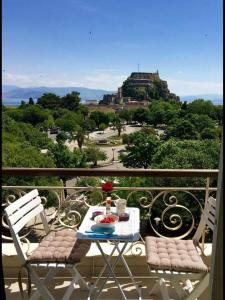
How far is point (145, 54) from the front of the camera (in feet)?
211

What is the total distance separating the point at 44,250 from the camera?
7.04ft

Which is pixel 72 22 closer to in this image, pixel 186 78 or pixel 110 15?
pixel 110 15

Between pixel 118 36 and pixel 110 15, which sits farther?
pixel 118 36

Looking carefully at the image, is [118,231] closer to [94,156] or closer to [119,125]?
[94,156]

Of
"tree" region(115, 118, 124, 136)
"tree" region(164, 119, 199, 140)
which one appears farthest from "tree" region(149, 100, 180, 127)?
"tree" region(164, 119, 199, 140)

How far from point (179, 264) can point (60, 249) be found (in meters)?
0.76

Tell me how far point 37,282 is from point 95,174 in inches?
35.5

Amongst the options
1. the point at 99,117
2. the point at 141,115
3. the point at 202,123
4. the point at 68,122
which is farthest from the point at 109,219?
the point at 99,117

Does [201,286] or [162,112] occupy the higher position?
[162,112]

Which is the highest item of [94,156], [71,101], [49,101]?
[71,101]

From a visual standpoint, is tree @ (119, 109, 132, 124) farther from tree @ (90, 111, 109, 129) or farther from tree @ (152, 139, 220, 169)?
tree @ (152, 139, 220, 169)

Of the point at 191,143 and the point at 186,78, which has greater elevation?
the point at 186,78

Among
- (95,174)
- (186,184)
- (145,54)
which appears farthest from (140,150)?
(95,174)

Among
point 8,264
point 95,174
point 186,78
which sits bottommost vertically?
point 8,264
